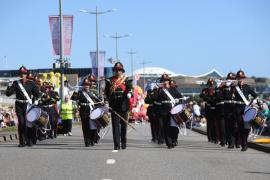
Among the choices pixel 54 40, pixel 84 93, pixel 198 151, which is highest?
pixel 54 40

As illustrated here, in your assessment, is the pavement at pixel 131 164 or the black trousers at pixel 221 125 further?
the black trousers at pixel 221 125

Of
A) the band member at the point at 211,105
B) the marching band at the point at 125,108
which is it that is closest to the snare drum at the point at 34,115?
the marching band at the point at 125,108

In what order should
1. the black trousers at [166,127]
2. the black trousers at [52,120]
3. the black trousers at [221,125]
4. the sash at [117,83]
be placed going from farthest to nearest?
the black trousers at [52,120], the black trousers at [221,125], the black trousers at [166,127], the sash at [117,83]

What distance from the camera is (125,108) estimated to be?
18.8 meters

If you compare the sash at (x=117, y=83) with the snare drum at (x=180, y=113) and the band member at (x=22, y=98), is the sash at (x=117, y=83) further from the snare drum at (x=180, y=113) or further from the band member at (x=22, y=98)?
the band member at (x=22, y=98)

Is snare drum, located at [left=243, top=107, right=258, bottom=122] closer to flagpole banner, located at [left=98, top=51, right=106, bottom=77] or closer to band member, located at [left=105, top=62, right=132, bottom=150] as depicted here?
band member, located at [left=105, top=62, right=132, bottom=150]

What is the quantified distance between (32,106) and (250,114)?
5.78m

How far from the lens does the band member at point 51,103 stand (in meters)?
24.0

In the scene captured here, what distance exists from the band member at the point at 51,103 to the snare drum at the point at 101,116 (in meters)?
4.09

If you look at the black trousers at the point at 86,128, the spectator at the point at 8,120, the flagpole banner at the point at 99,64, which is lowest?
the spectator at the point at 8,120

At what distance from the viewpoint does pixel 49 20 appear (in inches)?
1500

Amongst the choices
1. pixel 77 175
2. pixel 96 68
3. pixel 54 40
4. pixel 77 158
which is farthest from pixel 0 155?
pixel 96 68

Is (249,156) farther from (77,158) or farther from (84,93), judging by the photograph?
(84,93)

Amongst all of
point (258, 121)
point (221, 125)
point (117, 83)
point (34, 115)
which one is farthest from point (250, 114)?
point (34, 115)
